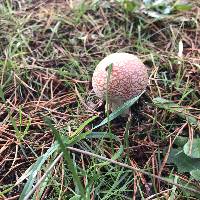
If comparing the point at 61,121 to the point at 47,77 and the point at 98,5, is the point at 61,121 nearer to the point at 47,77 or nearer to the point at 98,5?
the point at 47,77

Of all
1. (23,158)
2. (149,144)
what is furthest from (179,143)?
(23,158)

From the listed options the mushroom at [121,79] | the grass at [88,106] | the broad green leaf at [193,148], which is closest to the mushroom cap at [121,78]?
the mushroom at [121,79]

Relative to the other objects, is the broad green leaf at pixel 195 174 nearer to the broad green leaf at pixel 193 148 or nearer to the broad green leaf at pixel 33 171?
Result: the broad green leaf at pixel 193 148

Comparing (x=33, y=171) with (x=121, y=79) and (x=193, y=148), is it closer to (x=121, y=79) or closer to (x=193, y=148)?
(x=121, y=79)

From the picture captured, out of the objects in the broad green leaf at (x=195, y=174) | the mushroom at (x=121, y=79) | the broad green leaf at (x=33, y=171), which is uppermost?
the mushroom at (x=121, y=79)

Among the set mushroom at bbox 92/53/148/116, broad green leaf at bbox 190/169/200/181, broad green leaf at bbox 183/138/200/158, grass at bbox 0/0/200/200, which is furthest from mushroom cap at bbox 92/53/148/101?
broad green leaf at bbox 190/169/200/181

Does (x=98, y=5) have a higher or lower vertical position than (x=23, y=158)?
higher
